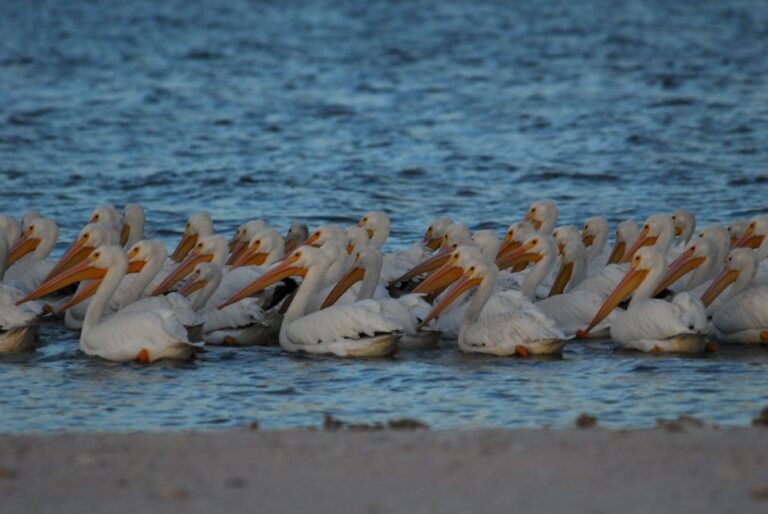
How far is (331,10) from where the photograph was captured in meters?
42.4

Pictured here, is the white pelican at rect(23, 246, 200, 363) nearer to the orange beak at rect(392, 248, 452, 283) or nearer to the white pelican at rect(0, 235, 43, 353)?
the white pelican at rect(0, 235, 43, 353)

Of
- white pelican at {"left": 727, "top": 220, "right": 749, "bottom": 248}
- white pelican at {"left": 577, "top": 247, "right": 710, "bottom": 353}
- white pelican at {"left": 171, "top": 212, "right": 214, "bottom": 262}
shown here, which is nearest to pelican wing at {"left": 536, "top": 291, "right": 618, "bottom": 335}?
white pelican at {"left": 577, "top": 247, "right": 710, "bottom": 353}

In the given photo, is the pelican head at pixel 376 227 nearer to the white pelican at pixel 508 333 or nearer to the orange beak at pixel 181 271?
the orange beak at pixel 181 271

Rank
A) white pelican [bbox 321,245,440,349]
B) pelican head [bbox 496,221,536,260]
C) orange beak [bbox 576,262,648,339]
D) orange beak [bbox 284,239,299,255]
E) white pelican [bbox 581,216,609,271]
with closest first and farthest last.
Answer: white pelican [bbox 321,245,440,349] → orange beak [bbox 576,262,648,339] → pelican head [bbox 496,221,536,260] → white pelican [bbox 581,216,609,271] → orange beak [bbox 284,239,299,255]

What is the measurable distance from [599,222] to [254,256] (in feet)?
7.98

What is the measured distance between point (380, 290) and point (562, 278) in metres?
1.24

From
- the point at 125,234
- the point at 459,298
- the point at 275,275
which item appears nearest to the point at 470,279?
the point at 459,298

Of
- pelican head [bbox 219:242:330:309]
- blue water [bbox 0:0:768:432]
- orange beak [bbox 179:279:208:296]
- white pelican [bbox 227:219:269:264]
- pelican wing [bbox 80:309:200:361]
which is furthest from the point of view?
white pelican [bbox 227:219:269:264]

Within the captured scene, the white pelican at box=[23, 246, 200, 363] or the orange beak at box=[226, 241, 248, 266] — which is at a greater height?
the orange beak at box=[226, 241, 248, 266]

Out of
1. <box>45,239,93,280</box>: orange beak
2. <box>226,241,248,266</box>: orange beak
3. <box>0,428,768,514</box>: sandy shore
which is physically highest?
<box>45,239,93,280</box>: orange beak

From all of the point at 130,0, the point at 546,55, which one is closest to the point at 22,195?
the point at 546,55

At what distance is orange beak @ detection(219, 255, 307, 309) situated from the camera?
9.48m

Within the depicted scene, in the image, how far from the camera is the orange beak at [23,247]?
10.5m

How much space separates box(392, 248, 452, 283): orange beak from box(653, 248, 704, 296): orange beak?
137cm
